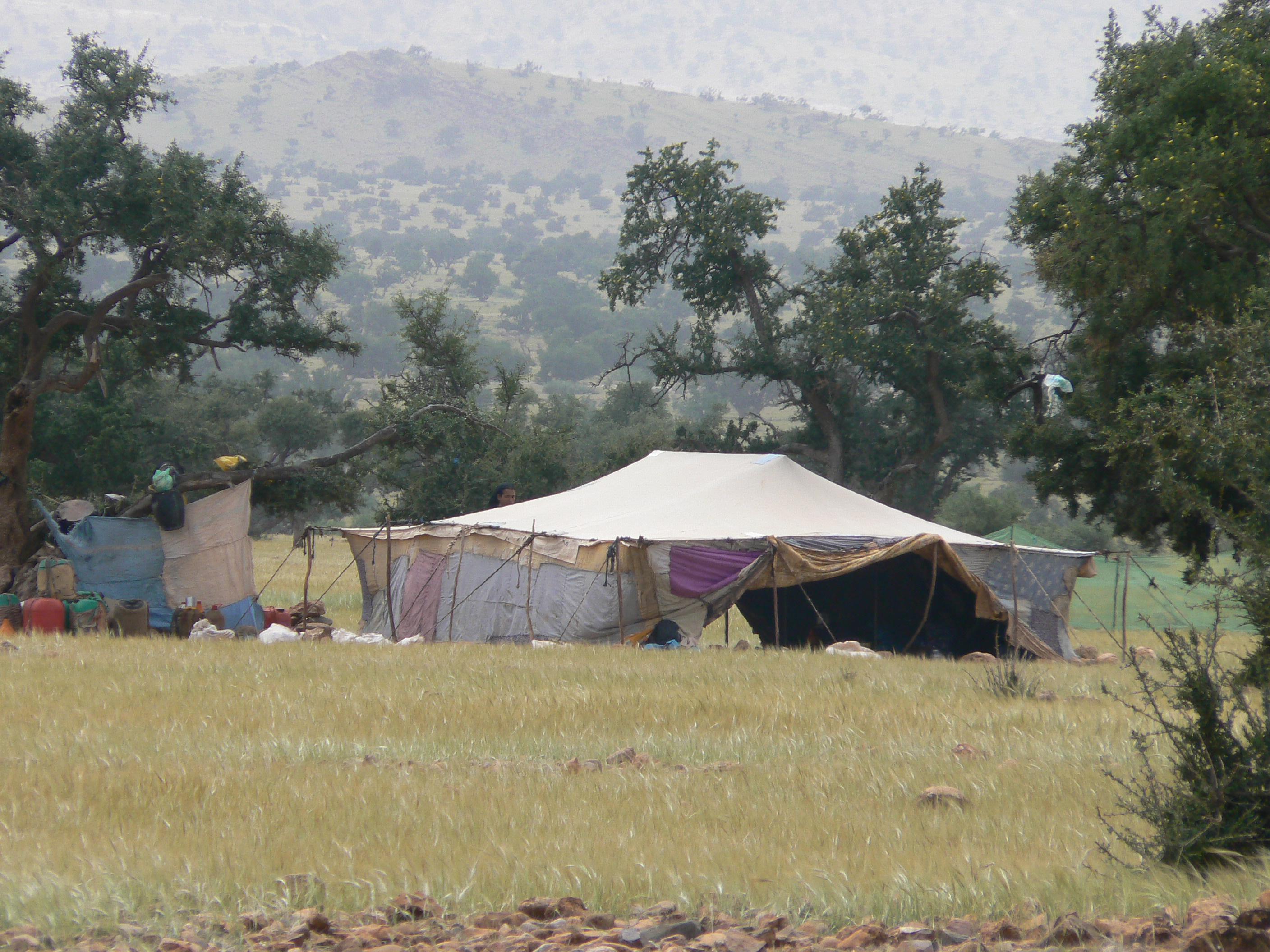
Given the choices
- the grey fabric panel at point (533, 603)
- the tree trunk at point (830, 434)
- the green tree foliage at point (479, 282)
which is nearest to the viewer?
the grey fabric panel at point (533, 603)

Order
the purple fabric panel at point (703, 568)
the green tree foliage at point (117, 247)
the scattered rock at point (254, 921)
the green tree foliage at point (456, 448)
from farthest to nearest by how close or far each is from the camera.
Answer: the green tree foliage at point (456, 448), the green tree foliage at point (117, 247), the purple fabric panel at point (703, 568), the scattered rock at point (254, 921)

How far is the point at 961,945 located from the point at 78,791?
554 centimetres

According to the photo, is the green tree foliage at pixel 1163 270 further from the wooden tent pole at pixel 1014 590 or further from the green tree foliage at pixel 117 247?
the green tree foliage at pixel 117 247

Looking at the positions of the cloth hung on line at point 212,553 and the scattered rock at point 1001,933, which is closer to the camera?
the scattered rock at point 1001,933

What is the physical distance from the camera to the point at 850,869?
5781 millimetres

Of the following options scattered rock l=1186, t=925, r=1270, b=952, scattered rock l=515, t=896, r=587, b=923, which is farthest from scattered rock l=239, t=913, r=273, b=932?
scattered rock l=1186, t=925, r=1270, b=952

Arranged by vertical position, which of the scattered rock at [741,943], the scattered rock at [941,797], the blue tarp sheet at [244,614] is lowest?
the blue tarp sheet at [244,614]

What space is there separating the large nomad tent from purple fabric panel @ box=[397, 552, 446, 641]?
0.11 feet

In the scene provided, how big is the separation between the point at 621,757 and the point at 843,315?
24.8m

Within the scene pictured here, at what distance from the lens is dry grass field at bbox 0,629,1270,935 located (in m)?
5.48

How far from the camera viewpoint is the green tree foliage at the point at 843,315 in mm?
32344

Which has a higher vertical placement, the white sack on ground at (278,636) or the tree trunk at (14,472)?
the tree trunk at (14,472)

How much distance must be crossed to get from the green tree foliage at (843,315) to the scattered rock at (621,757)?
23903 millimetres

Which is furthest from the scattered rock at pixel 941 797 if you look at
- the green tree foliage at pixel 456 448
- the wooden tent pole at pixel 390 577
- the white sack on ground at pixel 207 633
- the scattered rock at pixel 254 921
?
the green tree foliage at pixel 456 448
